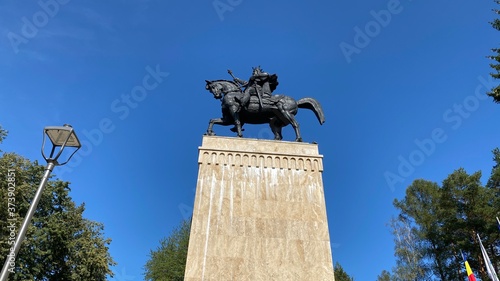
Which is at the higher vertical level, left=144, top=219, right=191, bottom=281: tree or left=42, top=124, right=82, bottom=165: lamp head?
left=144, top=219, right=191, bottom=281: tree

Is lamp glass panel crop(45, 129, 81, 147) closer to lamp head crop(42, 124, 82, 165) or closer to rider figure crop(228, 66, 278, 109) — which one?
lamp head crop(42, 124, 82, 165)

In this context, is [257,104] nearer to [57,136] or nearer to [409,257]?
[57,136]

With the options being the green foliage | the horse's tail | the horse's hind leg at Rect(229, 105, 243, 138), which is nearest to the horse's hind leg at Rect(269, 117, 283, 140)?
the horse's tail

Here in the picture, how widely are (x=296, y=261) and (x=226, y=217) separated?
213cm

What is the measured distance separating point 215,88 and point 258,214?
5515 millimetres

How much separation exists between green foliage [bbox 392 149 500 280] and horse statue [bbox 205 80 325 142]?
21778mm

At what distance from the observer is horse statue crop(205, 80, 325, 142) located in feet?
39.0

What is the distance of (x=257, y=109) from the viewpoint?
1212 centimetres

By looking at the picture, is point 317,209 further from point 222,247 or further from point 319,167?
point 222,247

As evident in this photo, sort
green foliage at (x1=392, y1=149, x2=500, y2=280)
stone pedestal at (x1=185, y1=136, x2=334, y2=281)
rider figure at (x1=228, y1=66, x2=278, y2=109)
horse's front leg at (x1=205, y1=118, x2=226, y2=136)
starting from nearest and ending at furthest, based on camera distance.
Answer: stone pedestal at (x1=185, y1=136, x2=334, y2=281) → horse's front leg at (x1=205, y1=118, x2=226, y2=136) → rider figure at (x1=228, y1=66, x2=278, y2=109) → green foliage at (x1=392, y1=149, x2=500, y2=280)

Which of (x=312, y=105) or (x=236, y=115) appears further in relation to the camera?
(x=312, y=105)

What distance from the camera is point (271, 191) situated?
31.5ft

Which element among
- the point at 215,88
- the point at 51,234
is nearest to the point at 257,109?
the point at 215,88

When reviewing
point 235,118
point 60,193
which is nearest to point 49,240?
point 60,193
